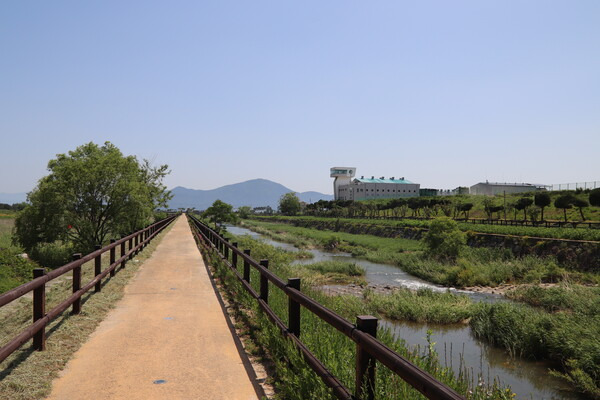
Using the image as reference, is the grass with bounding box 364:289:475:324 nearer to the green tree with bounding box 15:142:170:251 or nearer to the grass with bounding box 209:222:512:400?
the grass with bounding box 209:222:512:400

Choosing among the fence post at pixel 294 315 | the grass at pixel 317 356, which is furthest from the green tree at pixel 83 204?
the fence post at pixel 294 315

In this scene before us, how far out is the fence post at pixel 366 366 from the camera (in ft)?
9.93

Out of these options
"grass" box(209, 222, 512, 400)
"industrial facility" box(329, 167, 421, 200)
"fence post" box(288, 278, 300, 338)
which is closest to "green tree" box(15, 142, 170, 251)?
"grass" box(209, 222, 512, 400)

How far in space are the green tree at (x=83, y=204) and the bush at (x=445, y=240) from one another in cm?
1987

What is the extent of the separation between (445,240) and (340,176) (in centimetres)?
14487

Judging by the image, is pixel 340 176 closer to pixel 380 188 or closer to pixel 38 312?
pixel 380 188

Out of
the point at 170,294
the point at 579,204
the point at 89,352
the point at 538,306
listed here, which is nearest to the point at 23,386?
the point at 89,352

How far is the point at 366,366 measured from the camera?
10.1 ft

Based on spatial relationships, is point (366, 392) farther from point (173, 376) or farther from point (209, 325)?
point (209, 325)

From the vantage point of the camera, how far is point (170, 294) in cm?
939

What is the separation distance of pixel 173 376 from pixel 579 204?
4911cm

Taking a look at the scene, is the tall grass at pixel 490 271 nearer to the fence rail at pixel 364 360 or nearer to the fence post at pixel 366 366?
the fence rail at pixel 364 360

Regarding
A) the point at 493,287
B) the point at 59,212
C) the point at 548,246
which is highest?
the point at 59,212

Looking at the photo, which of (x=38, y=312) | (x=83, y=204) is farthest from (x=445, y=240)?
(x=38, y=312)
